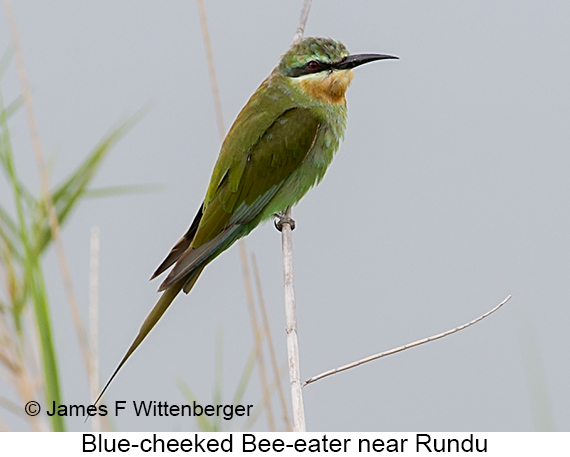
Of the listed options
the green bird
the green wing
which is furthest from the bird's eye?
the green wing

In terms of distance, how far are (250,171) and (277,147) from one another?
0.42 ft

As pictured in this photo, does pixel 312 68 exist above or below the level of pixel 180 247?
above

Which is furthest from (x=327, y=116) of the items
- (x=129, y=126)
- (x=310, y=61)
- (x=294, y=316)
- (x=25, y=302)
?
(x=25, y=302)

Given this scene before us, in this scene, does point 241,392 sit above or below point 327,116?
below

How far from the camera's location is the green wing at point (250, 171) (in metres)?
2.42

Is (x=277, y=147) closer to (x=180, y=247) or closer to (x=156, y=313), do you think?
(x=180, y=247)

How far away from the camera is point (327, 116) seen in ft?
8.54

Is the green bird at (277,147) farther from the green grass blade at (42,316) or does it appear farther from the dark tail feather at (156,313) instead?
the green grass blade at (42,316)

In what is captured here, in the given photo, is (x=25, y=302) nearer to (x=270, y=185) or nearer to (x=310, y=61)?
(x=270, y=185)

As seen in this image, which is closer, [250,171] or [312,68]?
[250,171]

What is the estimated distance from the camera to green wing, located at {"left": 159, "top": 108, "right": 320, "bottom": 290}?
2.42 metres

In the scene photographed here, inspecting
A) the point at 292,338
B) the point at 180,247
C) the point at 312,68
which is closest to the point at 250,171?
the point at 180,247

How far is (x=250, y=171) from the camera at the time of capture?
8.04 feet

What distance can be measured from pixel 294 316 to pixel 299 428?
29cm
